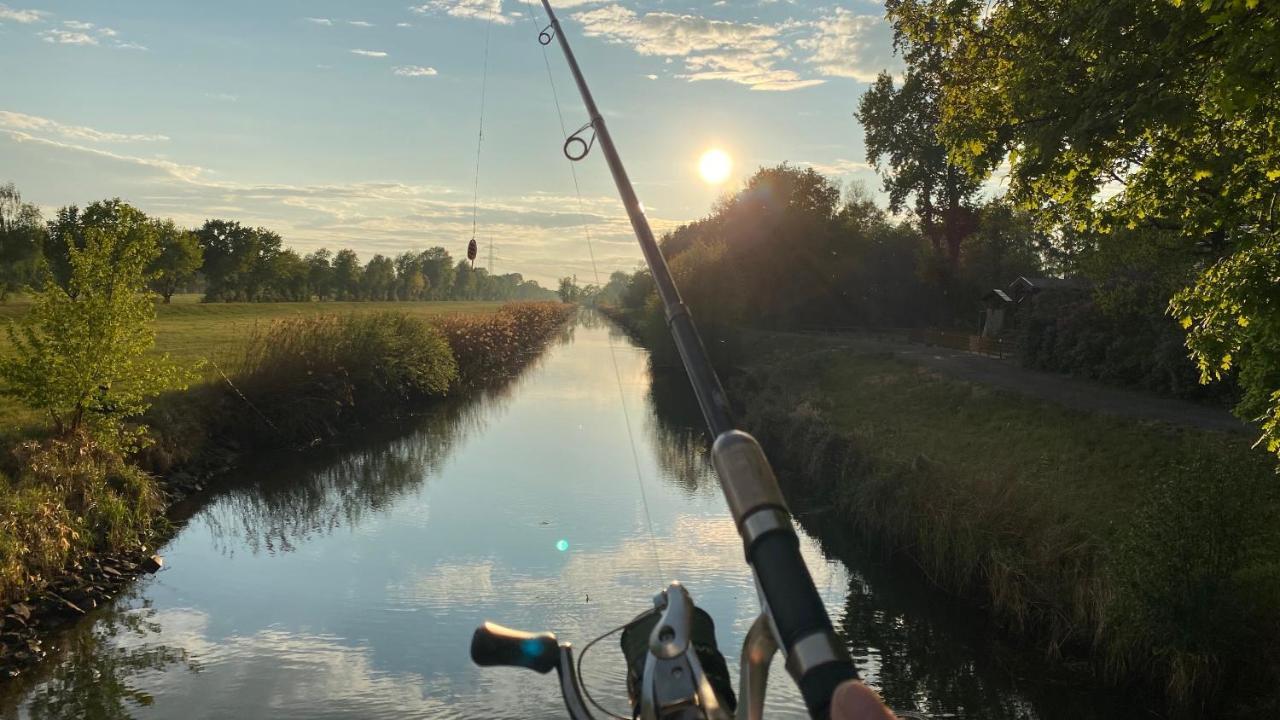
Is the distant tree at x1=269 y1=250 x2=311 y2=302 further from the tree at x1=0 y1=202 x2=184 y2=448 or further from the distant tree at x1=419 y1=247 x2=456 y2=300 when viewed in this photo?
the tree at x1=0 y1=202 x2=184 y2=448

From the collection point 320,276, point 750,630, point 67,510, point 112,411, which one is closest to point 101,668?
point 67,510

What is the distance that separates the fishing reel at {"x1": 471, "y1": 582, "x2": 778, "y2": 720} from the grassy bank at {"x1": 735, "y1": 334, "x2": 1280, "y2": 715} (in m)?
8.80

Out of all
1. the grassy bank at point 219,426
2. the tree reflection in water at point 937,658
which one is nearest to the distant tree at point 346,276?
the grassy bank at point 219,426

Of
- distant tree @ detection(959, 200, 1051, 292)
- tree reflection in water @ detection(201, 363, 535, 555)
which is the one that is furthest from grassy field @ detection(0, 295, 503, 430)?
distant tree @ detection(959, 200, 1051, 292)

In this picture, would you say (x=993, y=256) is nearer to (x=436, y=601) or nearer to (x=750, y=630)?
(x=436, y=601)

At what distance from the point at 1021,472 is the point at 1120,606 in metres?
6.15

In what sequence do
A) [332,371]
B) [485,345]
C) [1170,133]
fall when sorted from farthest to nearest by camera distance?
[485,345]
[332,371]
[1170,133]

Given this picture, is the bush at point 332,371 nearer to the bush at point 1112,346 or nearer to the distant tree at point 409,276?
the bush at point 1112,346

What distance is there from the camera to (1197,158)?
936 cm

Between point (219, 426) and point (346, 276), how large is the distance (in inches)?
4069

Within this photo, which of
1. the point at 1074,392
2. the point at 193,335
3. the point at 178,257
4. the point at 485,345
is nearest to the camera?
the point at 1074,392

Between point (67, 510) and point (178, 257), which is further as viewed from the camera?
point (178, 257)

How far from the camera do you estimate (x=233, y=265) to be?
302 ft

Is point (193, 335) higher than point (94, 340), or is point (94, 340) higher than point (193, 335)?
point (94, 340)
